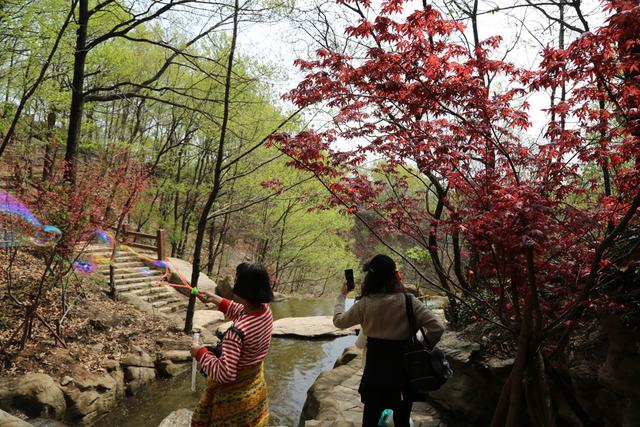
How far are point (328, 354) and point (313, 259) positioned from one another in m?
12.3

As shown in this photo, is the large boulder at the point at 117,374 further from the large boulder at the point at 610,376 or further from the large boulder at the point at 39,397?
the large boulder at the point at 610,376

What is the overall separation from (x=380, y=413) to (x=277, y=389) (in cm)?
502

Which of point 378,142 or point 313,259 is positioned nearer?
point 378,142

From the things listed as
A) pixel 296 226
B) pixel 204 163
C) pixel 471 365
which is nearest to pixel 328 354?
pixel 471 365

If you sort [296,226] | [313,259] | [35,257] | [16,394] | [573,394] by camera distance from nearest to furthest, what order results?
1. [573,394]
2. [16,394]
3. [35,257]
4. [296,226]
5. [313,259]

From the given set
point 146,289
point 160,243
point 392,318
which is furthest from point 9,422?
point 160,243

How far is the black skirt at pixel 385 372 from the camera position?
2875 mm

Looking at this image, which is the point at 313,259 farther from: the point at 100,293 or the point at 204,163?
the point at 100,293

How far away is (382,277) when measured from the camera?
2.93m

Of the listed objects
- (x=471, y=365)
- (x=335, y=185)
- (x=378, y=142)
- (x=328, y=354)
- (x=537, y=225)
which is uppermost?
(x=378, y=142)

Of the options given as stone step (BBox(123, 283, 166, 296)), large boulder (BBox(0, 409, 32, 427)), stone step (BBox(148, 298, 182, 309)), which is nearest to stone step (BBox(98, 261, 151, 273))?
stone step (BBox(123, 283, 166, 296))

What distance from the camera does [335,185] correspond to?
4.87 metres

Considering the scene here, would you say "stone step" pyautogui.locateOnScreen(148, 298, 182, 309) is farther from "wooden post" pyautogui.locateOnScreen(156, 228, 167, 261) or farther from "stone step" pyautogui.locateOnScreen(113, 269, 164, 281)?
"wooden post" pyautogui.locateOnScreen(156, 228, 167, 261)

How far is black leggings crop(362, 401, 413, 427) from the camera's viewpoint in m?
2.96
